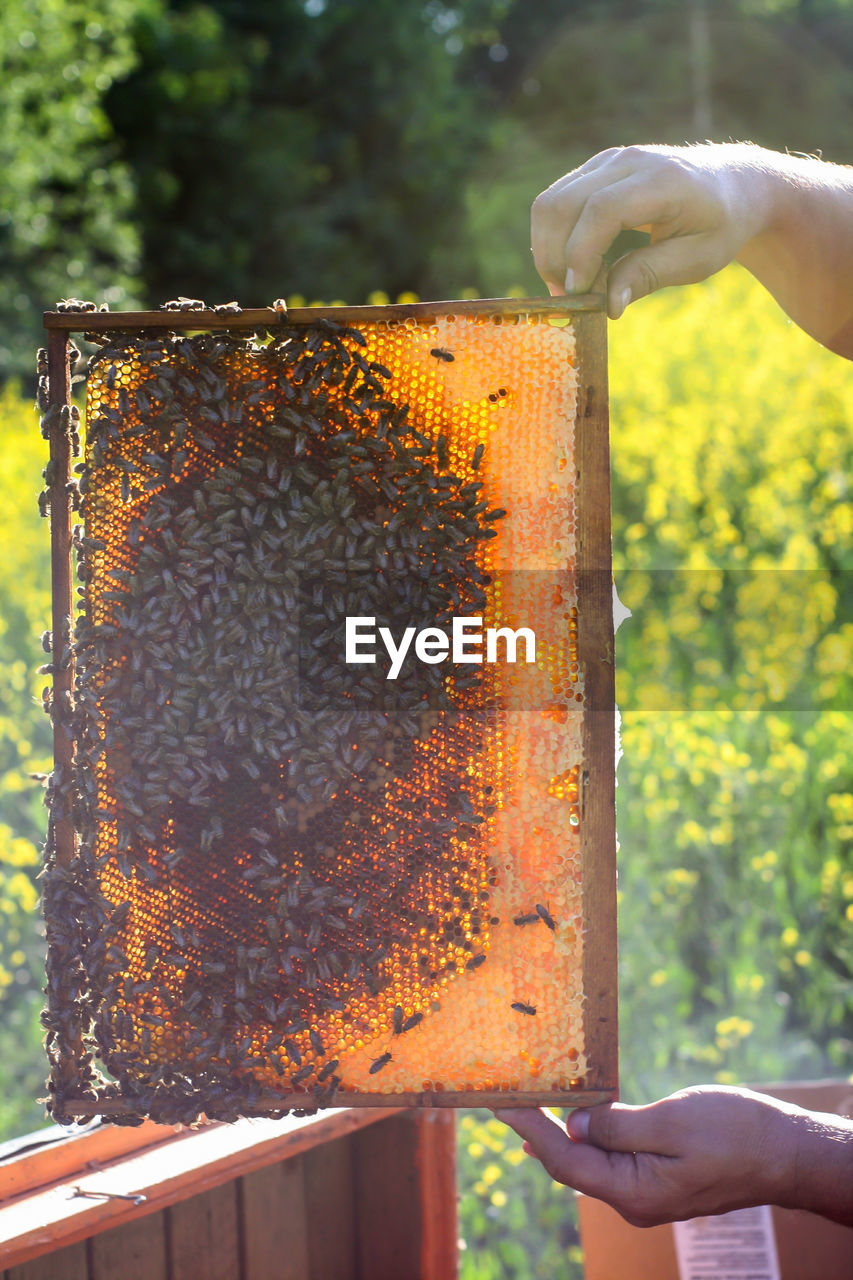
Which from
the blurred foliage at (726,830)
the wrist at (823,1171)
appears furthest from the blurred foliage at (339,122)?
the wrist at (823,1171)

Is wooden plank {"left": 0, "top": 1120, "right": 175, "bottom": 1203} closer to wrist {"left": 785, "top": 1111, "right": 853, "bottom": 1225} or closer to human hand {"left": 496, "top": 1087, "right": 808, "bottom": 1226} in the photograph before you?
human hand {"left": 496, "top": 1087, "right": 808, "bottom": 1226}

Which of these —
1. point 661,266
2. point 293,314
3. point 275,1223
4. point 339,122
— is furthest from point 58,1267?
point 339,122

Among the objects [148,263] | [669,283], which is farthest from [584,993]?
[148,263]

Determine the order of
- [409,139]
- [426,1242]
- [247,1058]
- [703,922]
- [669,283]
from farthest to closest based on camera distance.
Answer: [409,139], [703,922], [426,1242], [669,283], [247,1058]

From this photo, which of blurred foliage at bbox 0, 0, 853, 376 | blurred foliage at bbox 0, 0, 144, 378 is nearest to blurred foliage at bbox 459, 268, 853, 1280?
blurred foliage at bbox 0, 0, 144, 378

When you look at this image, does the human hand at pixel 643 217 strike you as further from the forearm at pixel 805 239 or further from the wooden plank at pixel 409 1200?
the wooden plank at pixel 409 1200

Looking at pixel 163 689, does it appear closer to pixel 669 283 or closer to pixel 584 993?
pixel 584 993
